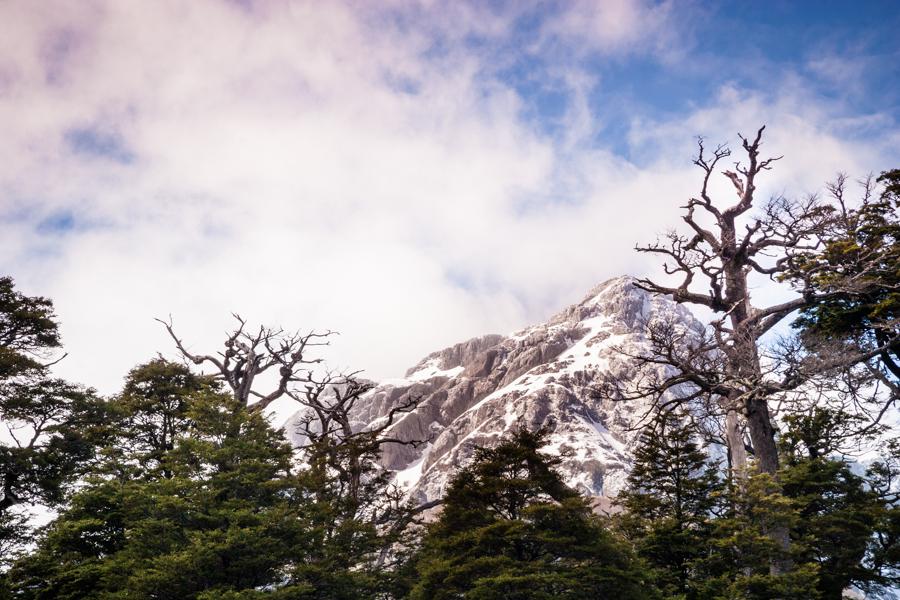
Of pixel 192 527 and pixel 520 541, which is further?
pixel 520 541

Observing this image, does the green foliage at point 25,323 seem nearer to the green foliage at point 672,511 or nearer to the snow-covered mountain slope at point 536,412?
the green foliage at point 672,511

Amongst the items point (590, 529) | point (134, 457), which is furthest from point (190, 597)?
point (590, 529)

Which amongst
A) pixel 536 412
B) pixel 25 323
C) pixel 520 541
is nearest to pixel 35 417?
pixel 25 323

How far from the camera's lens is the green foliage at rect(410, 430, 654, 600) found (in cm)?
1460

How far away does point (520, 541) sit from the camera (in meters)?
15.8

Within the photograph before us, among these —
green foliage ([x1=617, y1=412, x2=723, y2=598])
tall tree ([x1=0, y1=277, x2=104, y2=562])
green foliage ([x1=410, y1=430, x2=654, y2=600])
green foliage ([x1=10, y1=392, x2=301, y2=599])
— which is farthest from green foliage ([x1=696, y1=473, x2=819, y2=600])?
tall tree ([x1=0, y1=277, x2=104, y2=562])

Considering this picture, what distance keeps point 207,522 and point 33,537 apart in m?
10.8

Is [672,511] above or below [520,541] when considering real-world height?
above

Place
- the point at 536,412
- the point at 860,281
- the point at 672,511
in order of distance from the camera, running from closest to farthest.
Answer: the point at 860,281
the point at 672,511
the point at 536,412

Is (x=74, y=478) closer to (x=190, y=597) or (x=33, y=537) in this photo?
(x=33, y=537)

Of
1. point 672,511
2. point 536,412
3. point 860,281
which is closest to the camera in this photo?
point 860,281

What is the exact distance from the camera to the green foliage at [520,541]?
575 inches

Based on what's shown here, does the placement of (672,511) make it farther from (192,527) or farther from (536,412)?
(536,412)

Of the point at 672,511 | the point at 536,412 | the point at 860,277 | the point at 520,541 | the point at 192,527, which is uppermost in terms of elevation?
the point at 536,412
